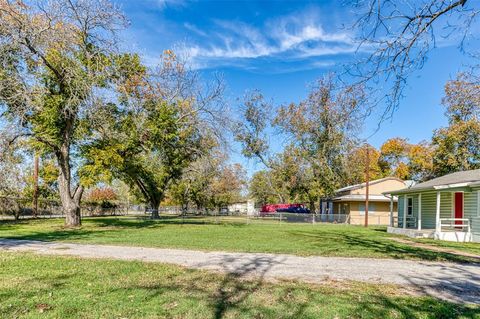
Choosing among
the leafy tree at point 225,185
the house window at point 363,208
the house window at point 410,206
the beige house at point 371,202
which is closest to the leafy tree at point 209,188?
the leafy tree at point 225,185

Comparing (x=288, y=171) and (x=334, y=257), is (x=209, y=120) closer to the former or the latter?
(x=334, y=257)

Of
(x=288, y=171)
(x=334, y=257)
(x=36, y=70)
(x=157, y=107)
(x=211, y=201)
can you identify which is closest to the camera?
(x=334, y=257)

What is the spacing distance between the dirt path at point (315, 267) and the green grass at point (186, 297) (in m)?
0.64

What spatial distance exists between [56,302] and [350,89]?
5.05m

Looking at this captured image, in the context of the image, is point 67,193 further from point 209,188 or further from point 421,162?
point 421,162

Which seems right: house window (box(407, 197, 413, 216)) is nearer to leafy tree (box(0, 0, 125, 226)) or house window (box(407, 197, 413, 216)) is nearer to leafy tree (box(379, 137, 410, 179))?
leafy tree (box(0, 0, 125, 226))

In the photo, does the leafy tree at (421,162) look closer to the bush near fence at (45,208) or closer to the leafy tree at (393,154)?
the leafy tree at (393,154)

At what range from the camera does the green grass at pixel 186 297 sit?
4484mm

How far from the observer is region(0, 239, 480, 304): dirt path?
663 cm

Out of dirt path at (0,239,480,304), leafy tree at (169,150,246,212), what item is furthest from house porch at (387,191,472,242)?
leafy tree at (169,150,246,212)

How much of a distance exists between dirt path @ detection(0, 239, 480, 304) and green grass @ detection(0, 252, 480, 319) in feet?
2.11

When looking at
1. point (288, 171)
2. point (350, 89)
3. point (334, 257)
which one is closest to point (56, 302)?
point (350, 89)

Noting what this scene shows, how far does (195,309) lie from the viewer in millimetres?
4602

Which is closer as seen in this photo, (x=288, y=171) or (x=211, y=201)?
(x=288, y=171)
